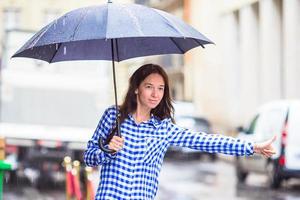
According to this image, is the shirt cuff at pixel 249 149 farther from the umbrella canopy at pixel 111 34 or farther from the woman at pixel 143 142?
the umbrella canopy at pixel 111 34

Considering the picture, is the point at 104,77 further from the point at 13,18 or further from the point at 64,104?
the point at 13,18

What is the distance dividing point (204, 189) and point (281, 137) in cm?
185

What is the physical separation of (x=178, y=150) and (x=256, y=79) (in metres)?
3.85

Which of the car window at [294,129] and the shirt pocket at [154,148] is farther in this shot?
the car window at [294,129]

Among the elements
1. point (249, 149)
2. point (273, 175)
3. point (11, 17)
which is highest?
point (11, 17)

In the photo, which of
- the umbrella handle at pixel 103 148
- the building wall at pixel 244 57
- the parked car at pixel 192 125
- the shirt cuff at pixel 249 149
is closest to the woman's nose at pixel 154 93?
the umbrella handle at pixel 103 148

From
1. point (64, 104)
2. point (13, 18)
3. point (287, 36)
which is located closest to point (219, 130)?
point (287, 36)

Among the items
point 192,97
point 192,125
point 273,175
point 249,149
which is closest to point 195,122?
point 192,125

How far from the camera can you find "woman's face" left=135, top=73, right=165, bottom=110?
4227mm

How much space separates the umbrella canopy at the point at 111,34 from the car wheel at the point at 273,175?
10.5 m

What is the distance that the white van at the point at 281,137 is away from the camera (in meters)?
15.2

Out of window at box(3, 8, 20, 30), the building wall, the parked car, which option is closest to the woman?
the building wall

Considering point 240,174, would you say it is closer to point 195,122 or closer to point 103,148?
point 195,122

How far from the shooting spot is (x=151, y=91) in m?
4.23
